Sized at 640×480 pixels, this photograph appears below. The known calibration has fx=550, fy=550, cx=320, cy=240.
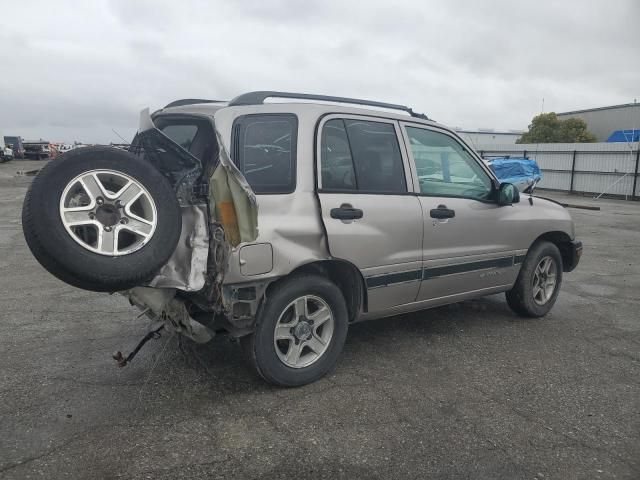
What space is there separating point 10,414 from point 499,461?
9.16 feet

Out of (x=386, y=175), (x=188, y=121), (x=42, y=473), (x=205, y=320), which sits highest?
(x=188, y=121)

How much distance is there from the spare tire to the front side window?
203 cm

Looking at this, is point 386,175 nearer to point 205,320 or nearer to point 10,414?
point 205,320

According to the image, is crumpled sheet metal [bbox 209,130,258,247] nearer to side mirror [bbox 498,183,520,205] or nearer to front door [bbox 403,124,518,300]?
front door [bbox 403,124,518,300]

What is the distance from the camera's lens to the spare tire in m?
2.71

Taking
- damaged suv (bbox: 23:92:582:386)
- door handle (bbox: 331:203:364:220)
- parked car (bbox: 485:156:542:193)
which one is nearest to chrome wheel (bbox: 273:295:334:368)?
damaged suv (bbox: 23:92:582:386)

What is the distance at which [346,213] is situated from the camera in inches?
144

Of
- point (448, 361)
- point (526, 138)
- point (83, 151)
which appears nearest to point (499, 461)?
point (448, 361)

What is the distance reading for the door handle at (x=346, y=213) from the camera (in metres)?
3.62

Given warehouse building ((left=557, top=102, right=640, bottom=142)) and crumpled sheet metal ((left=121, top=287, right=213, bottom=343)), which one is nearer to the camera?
crumpled sheet metal ((left=121, top=287, right=213, bottom=343))

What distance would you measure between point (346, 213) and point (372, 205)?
0.26 metres

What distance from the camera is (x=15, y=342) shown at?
446 centimetres

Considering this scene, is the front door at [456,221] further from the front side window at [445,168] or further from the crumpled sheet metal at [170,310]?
the crumpled sheet metal at [170,310]

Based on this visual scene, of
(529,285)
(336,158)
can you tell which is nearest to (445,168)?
(336,158)
